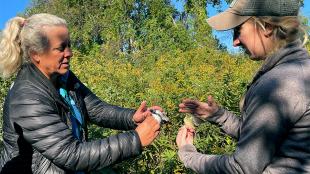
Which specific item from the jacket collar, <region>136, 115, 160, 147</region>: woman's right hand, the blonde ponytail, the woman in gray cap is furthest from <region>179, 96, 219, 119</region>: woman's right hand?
the blonde ponytail

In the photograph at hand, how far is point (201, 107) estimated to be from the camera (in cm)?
277

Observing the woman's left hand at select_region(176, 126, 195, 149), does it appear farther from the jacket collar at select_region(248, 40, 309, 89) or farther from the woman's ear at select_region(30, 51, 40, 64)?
the woman's ear at select_region(30, 51, 40, 64)

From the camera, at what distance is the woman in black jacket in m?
2.48

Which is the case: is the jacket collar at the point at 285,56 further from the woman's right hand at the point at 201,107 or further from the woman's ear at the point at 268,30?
the woman's right hand at the point at 201,107

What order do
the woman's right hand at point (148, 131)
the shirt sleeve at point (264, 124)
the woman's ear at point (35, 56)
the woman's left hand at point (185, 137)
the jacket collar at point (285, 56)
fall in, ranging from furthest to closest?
the woman's ear at point (35, 56), the woman's right hand at point (148, 131), the woman's left hand at point (185, 137), the jacket collar at point (285, 56), the shirt sleeve at point (264, 124)

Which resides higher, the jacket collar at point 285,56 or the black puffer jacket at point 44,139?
the jacket collar at point 285,56

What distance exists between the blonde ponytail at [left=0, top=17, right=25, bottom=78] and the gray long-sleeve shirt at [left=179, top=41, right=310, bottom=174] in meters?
1.37

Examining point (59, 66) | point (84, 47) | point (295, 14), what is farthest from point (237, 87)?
point (84, 47)

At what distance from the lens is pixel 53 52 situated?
271 centimetres

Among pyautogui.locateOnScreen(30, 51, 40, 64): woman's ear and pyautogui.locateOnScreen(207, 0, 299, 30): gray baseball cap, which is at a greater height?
pyautogui.locateOnScreen(207, 0, 299, 30): gray baseball cap

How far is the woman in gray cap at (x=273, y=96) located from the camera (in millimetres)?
1851

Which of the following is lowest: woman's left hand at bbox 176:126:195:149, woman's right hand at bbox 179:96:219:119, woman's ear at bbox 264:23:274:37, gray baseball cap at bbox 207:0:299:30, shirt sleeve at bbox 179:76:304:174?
woman's left hand at bbox 176:126:195:149

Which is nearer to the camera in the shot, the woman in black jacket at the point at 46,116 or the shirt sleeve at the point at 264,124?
the shirt sleeve at the point at 264,124

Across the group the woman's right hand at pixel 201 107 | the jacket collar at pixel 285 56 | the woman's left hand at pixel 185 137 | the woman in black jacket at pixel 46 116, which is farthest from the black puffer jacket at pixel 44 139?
the jacket collar at pixel 285 56
